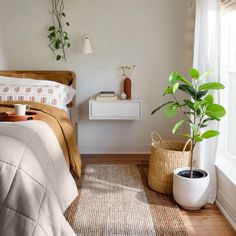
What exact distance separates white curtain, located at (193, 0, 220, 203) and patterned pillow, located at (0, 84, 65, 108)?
1.41m

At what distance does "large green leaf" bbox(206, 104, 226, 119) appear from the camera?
7.35 ft

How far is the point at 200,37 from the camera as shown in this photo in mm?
2561

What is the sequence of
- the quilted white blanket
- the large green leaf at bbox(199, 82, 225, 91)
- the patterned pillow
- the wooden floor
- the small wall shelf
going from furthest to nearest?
the small wall shelf, the patterned pillow, the large green leaf at bbox(199, 82, 225, 91), the wooden floor, the quilted white blanket

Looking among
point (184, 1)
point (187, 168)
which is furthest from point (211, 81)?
point (184, 1)

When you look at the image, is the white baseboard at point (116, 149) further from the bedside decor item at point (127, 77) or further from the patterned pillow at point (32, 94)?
the patterned pillow at point (32, 94)

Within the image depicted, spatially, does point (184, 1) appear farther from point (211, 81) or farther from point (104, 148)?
point (104, 148)

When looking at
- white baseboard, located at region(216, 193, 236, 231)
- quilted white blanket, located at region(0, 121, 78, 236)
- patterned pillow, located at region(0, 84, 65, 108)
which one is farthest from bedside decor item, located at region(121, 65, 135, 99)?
quilted white blanket, located at region(0, 121, 78, 236)

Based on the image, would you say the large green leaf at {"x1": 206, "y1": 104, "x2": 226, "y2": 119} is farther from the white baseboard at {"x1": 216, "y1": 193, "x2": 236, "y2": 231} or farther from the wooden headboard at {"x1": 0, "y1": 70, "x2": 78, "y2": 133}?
the wooden headboard at {"x1": 0, "y1": 70, "x2": 78, "y2": 133}

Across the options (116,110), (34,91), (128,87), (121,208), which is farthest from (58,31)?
(121,208)

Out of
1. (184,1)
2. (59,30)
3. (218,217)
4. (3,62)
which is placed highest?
(184,1)

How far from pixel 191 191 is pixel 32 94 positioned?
180 cm

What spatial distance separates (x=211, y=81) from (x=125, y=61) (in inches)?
59.3

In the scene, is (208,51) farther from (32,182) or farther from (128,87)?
(32,182)

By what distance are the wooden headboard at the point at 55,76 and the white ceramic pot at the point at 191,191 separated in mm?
1631
